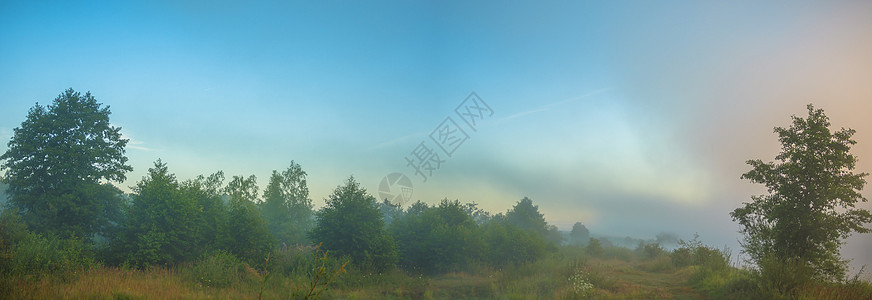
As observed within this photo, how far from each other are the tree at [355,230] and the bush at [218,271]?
4.40 m

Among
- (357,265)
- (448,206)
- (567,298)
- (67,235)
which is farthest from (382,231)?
(67,235)

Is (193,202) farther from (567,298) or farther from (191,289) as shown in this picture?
(567,298)

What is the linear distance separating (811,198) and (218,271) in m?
20.6

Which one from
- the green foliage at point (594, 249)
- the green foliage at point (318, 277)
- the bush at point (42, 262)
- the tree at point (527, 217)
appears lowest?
the bush at point (42, 262)

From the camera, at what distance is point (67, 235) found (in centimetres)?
2223

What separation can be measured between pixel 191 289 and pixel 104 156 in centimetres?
2018

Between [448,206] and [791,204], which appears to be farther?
[448,206]

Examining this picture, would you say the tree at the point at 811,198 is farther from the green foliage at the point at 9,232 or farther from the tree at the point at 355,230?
the green foliage at the point at 9,232

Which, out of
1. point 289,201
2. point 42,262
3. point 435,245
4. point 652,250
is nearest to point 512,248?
point 435,245

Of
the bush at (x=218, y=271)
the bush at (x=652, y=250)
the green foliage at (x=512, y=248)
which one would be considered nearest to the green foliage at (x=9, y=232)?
the bush at (x=218, y=271)

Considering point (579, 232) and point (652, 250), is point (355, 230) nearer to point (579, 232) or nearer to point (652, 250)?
point (652, 250)

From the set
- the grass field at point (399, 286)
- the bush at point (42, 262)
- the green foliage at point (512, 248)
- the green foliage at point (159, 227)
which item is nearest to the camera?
the grass field at point (399, 286)

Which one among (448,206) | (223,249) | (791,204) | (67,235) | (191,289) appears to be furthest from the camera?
(448,206)

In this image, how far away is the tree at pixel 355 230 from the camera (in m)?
19.5
